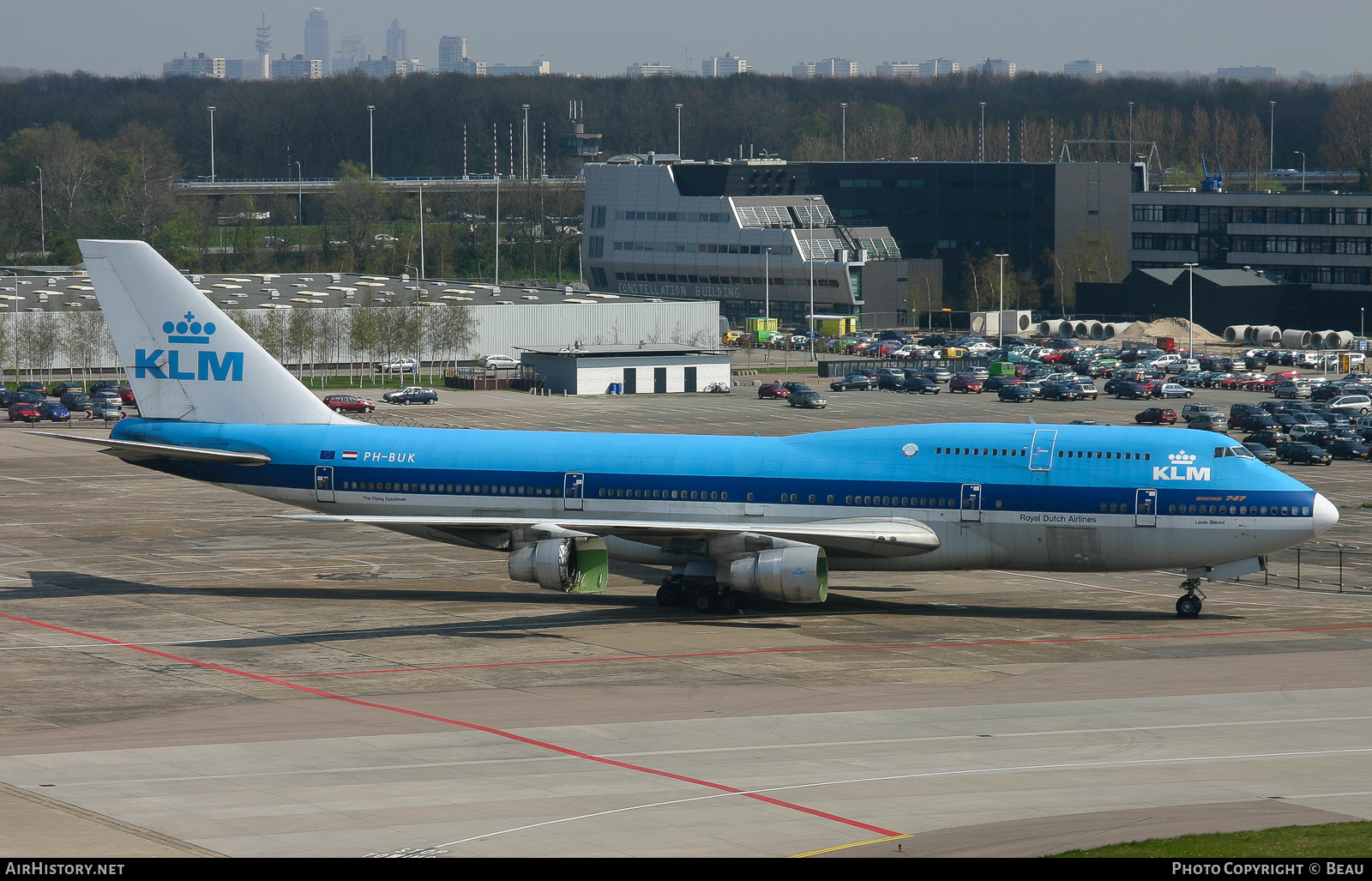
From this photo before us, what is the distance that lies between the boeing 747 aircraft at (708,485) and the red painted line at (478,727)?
544 centimetres

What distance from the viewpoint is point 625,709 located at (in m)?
35.5

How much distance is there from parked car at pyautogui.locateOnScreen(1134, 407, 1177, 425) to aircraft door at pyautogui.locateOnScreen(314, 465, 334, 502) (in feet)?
240

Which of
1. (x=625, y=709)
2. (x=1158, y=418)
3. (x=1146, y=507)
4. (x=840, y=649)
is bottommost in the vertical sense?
(x=840, y=649)

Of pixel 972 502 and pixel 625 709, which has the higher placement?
pixel 972 502

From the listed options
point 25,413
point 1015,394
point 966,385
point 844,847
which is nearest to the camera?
point 844,847

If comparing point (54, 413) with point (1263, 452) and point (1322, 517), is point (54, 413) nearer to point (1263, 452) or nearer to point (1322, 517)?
point (1263, 452)

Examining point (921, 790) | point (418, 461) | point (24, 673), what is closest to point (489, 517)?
point (418, 461)

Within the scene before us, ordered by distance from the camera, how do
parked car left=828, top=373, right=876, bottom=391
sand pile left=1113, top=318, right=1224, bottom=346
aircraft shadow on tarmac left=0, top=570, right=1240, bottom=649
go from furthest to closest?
sand pile left=1113, top=318, right=1224, bottom=346, parked car left=828, top=373, right=876, bottom=391, aircraft shadow on tarmac left=0, top=570, right=1240, bottom=649

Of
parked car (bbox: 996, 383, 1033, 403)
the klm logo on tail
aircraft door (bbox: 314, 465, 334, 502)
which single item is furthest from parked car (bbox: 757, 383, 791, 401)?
aircraft door (bbox: 314, 465, 334, 502)

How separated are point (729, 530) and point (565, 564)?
205 inches

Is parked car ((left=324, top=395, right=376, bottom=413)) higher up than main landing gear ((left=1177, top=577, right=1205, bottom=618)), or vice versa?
parked car ((left=324, top=395, right=376, bottom=413))

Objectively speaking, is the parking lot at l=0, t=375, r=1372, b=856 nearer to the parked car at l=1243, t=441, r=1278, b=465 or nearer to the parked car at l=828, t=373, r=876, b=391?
the parked car at l=1243, t=441, r=1278, b=465

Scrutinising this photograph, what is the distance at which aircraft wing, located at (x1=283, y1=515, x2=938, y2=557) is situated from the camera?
1801 inches

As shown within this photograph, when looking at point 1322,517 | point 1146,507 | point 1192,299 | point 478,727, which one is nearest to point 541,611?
point 478,727
